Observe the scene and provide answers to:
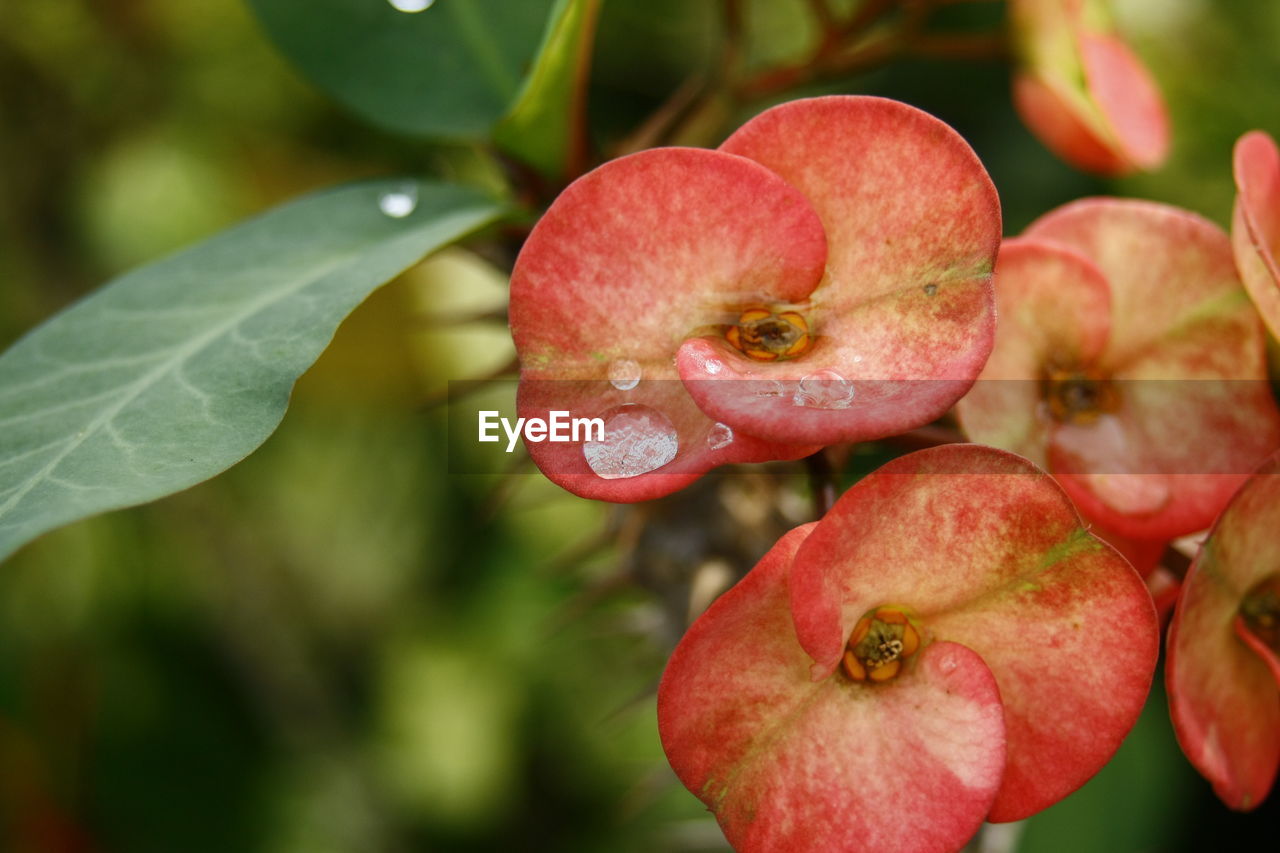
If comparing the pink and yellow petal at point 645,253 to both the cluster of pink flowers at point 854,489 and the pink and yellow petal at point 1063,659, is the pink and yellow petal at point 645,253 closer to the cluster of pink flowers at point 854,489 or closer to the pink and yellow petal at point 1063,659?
the cluster of pink flowers at point 854,489

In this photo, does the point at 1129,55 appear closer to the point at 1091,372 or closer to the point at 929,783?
the point at 1091,372

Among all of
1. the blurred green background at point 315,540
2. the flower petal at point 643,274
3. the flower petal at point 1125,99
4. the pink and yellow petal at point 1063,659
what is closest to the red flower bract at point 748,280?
the flower petal at point 643,274

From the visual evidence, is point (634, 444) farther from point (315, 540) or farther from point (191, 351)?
point (315, 540)

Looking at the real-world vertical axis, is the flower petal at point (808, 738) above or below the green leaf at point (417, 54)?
below

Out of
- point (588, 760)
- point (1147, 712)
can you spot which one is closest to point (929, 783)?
point (1147, 712)

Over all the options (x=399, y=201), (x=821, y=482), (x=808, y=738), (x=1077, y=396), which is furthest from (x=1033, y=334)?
(x=399, y=201)
